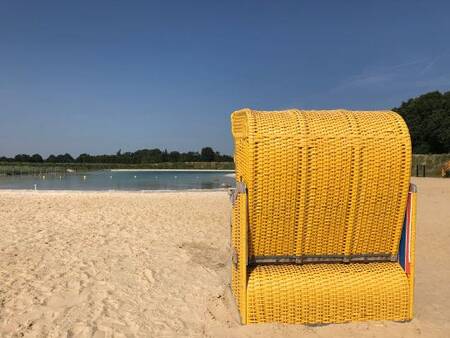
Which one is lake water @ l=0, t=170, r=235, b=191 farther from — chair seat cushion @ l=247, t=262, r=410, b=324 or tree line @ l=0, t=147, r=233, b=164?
tree line @ l=0, t=147, r=233, b=164

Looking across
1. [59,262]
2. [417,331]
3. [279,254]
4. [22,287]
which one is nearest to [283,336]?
[279,254]

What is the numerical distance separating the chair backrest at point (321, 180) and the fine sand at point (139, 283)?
868 millimetres

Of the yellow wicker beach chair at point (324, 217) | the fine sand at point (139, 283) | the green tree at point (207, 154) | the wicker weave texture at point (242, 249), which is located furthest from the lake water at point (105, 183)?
the green tree at point (207, 154)

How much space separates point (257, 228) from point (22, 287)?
3.46m

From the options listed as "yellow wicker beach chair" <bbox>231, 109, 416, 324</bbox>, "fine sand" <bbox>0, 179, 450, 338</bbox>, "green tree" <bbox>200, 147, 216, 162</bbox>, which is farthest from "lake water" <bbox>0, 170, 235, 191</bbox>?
"green tree" <bbox>200, 147, 216, 162</bbox>

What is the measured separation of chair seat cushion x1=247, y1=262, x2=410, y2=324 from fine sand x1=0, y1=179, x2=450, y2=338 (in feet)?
0.35

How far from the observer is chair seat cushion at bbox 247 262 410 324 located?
12.4 ft

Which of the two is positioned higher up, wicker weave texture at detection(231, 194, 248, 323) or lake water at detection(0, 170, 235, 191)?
wicker weave texture at detection(231, 194, 248, 323)

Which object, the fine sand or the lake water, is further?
the lake water

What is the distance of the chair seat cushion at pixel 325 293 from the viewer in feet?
12.4

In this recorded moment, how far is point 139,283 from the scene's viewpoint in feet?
18.6

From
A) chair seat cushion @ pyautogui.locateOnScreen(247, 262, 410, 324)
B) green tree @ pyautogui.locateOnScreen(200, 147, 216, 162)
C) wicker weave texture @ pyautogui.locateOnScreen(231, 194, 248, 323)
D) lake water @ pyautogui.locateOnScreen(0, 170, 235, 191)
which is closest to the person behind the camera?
wicker weave texture @ pyautogui.locateOnScreen(231, 194, 248, 323)

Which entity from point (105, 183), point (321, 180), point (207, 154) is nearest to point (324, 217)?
point (321, 180)

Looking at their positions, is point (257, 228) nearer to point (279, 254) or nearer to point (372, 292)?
point (279, 254)
